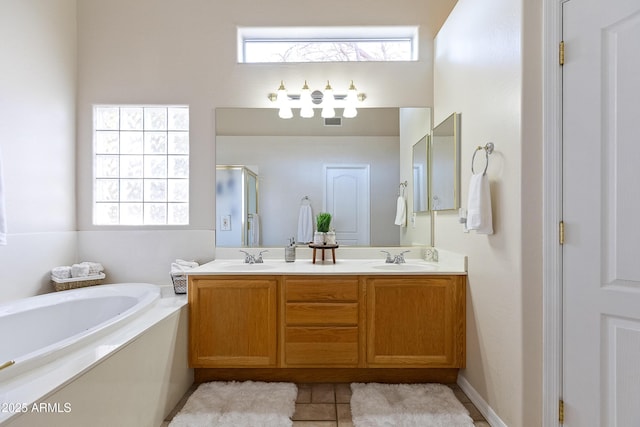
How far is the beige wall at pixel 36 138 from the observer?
224cm

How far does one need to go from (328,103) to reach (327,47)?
53 centimetres

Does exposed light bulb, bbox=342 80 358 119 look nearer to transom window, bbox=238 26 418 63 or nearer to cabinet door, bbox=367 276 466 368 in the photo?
transom window, bbox=238 26 418 63

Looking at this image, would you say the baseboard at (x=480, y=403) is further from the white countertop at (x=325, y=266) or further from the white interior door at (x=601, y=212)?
the white countertop at (x=325, y=266)

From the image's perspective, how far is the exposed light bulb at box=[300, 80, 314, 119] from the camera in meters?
2.84

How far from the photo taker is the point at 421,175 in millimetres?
2814

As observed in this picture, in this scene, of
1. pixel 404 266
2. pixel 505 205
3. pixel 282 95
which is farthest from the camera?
pixel 282 95

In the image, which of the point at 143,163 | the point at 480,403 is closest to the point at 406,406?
the point at 480,403

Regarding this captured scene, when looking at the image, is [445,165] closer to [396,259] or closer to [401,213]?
[401,213]

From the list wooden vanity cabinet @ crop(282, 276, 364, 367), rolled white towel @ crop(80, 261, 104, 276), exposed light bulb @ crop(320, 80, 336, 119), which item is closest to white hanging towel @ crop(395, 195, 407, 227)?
wooden vanity cabinet @ crop(282, 276, 364, 367)

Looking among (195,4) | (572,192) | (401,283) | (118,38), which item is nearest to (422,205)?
(401,283)

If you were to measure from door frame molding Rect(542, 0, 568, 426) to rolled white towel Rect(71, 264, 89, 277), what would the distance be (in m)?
2.98

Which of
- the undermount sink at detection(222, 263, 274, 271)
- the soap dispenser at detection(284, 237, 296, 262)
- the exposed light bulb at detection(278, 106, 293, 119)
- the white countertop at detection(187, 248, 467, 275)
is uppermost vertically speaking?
the exposed light bulb at detection(278, 106, 293, 119)

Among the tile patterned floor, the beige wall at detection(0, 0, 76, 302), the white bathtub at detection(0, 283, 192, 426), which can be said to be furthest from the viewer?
the beige wall at detection(0, 0, 76, 302)

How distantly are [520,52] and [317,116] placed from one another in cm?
157
